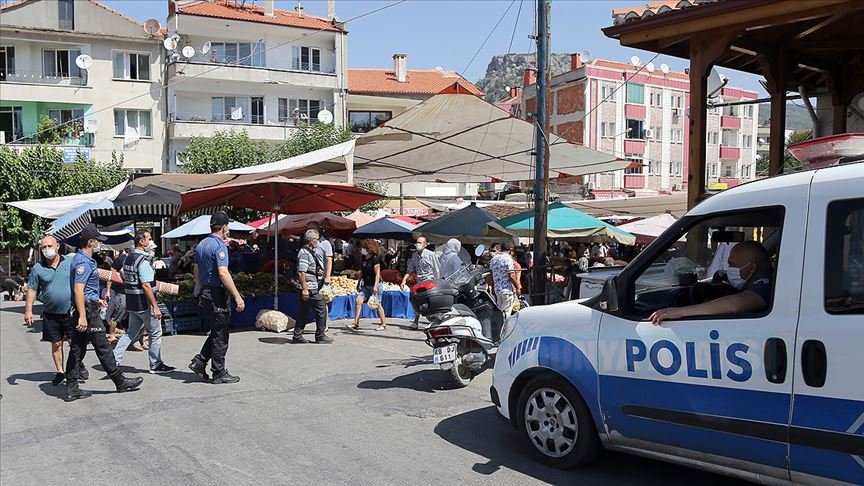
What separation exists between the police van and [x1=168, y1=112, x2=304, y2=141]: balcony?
1385 inches

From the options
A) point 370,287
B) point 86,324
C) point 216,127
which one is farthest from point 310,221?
point 216,127

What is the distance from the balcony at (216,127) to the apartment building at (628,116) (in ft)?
58.0

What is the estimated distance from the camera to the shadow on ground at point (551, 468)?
5004 millimetres

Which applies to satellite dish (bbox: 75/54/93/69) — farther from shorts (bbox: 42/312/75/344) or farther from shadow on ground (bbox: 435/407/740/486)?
shadow on ground (bbox: 435/407/740/486)

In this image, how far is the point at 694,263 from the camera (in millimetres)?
5727

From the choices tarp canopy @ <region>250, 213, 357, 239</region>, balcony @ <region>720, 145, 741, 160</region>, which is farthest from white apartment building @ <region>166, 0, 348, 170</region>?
balcony @ <region>720, 145, 741, 160</region>

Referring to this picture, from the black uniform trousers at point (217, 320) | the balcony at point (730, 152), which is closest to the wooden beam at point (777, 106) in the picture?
the black uniform trousers at point (217, 320)

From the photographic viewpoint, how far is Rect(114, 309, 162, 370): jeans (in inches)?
353

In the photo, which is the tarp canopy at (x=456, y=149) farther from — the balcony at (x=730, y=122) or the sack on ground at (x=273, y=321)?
the balcony at (x=730, y=122)

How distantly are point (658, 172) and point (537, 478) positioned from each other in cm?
5246

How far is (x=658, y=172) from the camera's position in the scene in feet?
178

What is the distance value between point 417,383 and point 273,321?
485cm

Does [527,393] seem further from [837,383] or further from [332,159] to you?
[332,159]

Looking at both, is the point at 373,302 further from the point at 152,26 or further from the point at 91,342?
the point at 152,26
